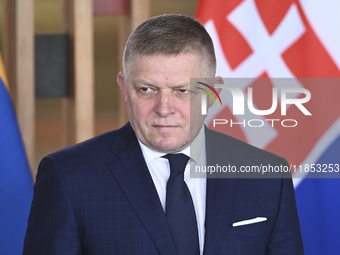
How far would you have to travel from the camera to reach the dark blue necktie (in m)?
1.43

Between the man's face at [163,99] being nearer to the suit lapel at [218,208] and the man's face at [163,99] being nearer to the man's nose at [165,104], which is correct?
the man's nose at [165,104]

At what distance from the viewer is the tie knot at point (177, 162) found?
59.0 inches

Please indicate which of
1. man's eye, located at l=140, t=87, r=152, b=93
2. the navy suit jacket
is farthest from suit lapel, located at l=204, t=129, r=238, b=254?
man's eye, located at l=140, t=87, r=152, b=93

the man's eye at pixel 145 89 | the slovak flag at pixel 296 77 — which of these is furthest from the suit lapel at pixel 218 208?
the slovak flag at pixel 296 77

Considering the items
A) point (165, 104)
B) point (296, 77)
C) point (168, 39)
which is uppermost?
point (296, 77)

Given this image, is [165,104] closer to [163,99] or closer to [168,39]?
[163,99]

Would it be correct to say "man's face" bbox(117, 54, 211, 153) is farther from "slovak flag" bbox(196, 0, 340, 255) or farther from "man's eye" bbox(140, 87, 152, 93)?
"slovak flag" bbox(196, 0, 340, 255)

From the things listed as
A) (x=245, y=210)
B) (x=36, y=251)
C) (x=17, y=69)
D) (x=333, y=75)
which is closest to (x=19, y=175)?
(x=17, y=69)

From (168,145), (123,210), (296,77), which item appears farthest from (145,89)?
(296,77)

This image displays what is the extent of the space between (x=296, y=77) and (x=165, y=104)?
1.32 metres

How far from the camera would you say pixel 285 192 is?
1.59m

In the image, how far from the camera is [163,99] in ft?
4.66

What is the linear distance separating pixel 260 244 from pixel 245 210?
0.32 ft

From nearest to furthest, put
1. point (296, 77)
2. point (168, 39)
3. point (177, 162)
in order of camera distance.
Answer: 1. point (168, 39)
2. point (177, 162)
3. point (296, 77)
